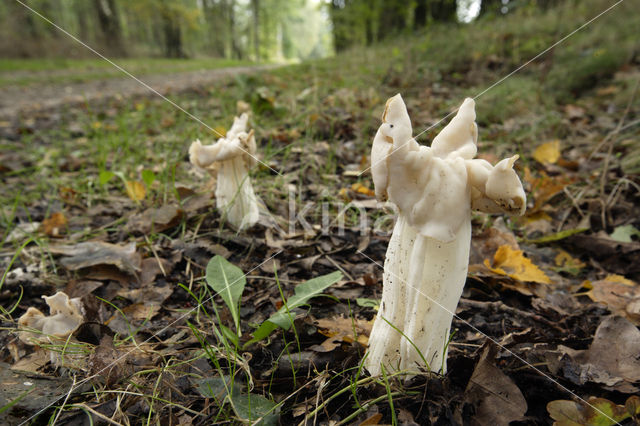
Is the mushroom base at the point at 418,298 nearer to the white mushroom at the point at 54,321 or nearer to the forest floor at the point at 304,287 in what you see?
the forest floor at the point at 304,287

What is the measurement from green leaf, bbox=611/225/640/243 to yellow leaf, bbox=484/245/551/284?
786 mm

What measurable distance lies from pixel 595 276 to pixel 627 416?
1.18 metres

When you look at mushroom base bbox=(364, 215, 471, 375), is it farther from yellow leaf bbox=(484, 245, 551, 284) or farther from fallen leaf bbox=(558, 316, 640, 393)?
yellow leaf bbox=(484, 245, 551, 284)

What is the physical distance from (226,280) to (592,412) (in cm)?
133

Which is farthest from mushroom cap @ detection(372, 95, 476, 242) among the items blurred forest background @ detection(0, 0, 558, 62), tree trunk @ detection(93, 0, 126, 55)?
tree trunk @ detection(93, 0, 126, 55)

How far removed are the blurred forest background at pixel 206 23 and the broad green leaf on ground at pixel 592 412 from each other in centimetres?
883

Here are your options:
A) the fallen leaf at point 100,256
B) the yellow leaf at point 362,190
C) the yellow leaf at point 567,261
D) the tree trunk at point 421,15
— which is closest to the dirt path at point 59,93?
the fallen leaf at point 100,256

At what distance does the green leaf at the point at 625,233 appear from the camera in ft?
7.32

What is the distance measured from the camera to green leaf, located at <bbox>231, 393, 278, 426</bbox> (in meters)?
1.17

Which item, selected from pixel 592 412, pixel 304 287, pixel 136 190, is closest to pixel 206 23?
pixel 136 190

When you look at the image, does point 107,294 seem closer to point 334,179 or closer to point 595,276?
point 334,179

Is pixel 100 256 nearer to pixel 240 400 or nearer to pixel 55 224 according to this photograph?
pixel 55 224

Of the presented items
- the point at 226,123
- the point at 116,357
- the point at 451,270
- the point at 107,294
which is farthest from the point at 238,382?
the point at 226,123

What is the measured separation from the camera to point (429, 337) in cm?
118
